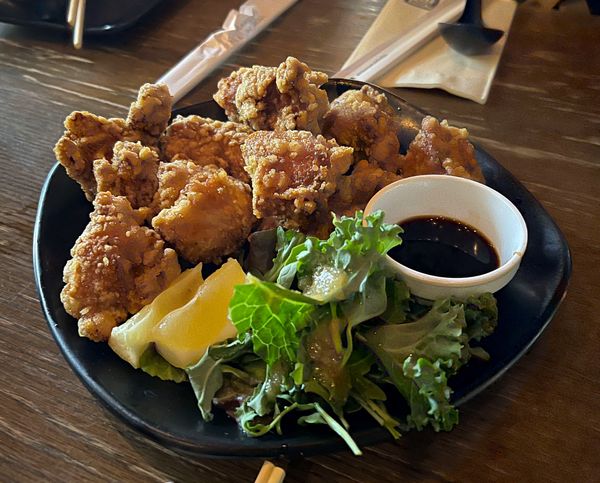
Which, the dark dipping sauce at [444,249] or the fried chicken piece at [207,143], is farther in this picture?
the fried chicken piece at [207,143]

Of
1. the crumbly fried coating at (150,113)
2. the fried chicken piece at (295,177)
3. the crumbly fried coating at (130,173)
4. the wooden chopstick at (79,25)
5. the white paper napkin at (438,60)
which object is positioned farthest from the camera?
the wooden chopstick at (79,25)

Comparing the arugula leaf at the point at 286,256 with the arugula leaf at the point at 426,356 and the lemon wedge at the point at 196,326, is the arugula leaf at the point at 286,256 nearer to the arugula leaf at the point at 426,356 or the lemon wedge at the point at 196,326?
the lemon wedge at the point at 196,326

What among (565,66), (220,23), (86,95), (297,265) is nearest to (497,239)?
(297,265)

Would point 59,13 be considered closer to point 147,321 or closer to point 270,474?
point 147,321

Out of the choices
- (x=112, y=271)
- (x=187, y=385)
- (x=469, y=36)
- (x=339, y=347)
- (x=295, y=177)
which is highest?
(x=469, y=36)

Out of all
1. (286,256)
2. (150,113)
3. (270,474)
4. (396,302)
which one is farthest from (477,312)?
(150,113)

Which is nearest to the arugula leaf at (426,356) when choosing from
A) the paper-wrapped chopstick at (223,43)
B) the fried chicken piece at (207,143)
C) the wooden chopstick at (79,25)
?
the fried chicken piece at (207,143)

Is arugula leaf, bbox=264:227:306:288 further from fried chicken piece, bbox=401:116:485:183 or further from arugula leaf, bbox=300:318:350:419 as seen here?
fried chicken piece, bbox=401:116:485:183
